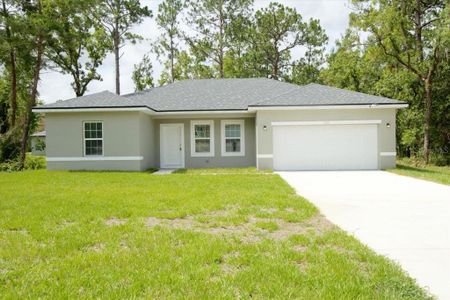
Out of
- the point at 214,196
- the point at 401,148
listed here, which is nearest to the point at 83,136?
the point at 214,196

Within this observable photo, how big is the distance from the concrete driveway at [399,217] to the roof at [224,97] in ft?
16.8

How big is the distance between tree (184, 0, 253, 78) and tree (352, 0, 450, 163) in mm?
12432

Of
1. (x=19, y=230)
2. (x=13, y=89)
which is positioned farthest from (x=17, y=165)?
(x=19, y=230)

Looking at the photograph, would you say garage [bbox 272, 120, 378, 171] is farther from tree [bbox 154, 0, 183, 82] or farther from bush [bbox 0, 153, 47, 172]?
tree [bbox 154, 0, 183, 82]

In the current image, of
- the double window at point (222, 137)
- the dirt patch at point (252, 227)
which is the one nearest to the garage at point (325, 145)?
the double window at point (222, 137)

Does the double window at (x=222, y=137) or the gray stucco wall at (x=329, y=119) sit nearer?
the gray stucco wall at (x=329, y=119)

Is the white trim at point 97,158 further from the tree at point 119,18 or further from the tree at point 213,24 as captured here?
the tree at point 213,24

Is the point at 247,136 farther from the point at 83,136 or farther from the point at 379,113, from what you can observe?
the point at 83,136

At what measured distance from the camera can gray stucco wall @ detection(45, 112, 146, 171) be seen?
15438mm

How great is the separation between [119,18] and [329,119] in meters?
19.3

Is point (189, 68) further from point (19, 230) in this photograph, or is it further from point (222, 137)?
point (19, 230)

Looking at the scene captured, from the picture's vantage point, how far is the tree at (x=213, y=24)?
30.3 metres

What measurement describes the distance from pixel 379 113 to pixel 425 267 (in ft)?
41.0

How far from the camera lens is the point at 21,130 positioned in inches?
786
